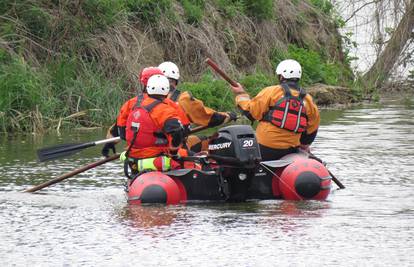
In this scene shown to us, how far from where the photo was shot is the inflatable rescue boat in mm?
12383

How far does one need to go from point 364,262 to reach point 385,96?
22284mm

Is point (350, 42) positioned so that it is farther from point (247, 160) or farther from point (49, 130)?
point (247, 160)

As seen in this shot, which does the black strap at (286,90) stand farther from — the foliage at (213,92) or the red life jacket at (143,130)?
the foliage at (213,92)

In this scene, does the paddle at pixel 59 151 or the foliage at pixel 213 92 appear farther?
the foliage at pixel 213 92

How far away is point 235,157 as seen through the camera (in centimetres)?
1241

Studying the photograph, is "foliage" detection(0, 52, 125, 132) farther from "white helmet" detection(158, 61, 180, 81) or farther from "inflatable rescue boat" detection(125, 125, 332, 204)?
"inflatable rescue boat" detection(125, 125, 332, 204)

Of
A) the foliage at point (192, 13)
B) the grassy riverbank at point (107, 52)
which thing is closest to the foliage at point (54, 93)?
the grassy riverbank at point (107, 52)

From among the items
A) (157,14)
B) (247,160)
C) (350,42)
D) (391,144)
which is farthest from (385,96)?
(247,160)

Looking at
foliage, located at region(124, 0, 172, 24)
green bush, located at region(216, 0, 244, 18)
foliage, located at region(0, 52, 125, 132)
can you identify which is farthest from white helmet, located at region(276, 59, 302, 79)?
green bush, located at region(216, 0, 244, 18)

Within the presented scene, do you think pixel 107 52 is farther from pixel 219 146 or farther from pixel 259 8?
pixel 219 146

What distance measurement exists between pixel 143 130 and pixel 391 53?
2048 centimetres

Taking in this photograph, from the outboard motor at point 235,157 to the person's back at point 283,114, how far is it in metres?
0.80

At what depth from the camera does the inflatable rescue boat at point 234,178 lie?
12.4 metres

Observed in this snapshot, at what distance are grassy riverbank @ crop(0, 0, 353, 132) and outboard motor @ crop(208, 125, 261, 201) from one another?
26.8ft
